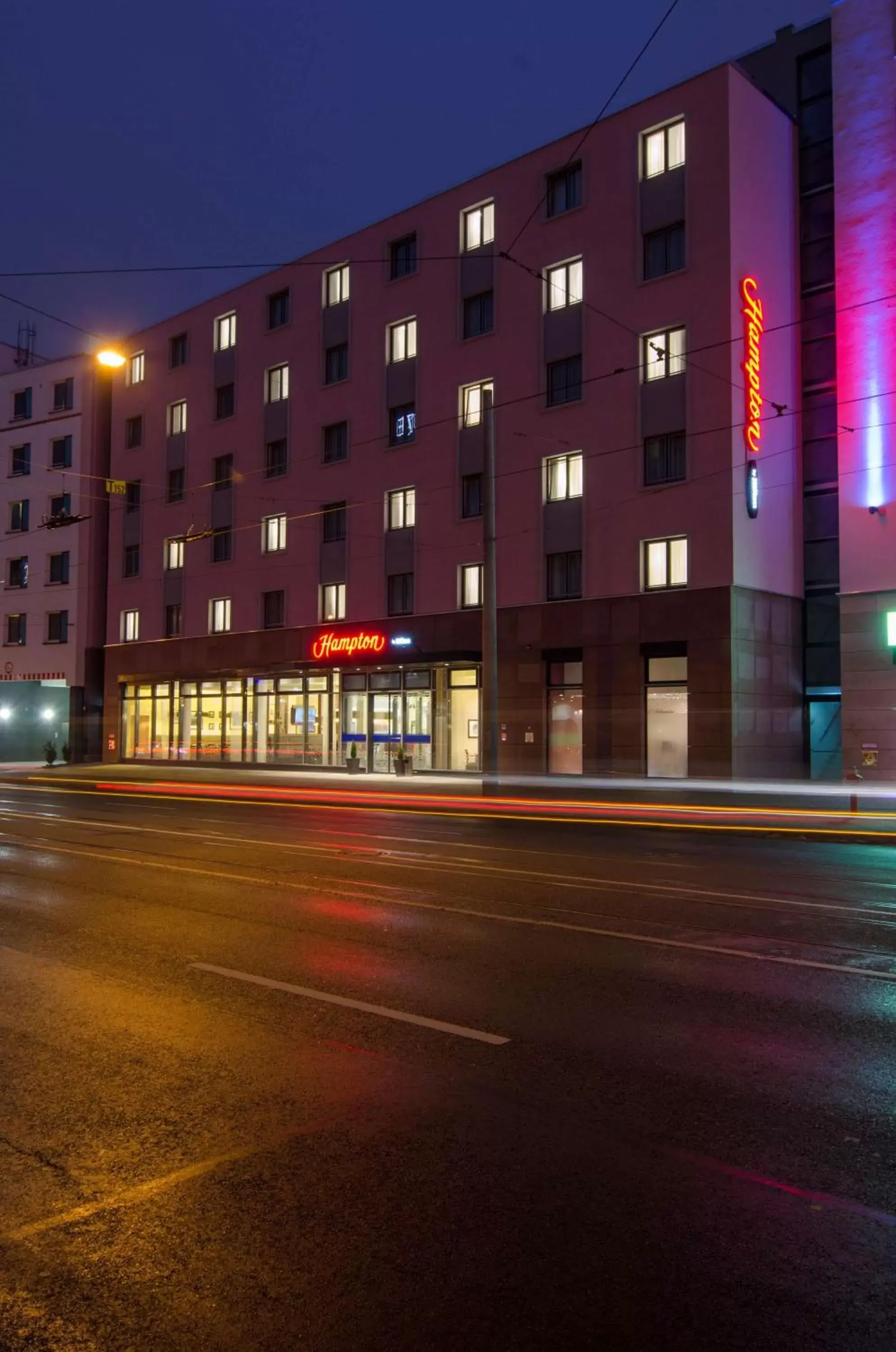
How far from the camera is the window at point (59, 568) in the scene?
4794cm

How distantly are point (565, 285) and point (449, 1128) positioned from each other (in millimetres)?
30159

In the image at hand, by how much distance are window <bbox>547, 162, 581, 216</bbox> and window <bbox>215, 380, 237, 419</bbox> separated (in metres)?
15.5

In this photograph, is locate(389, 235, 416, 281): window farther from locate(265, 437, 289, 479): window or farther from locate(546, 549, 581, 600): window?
locate(546, 549, 581, 600): window

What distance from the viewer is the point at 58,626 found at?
48.3m

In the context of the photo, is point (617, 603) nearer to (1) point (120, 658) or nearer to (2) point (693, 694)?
(2) point (693, 694)

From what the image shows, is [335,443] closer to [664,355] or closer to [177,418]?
[177,418]

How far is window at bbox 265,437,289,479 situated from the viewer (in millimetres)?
39438

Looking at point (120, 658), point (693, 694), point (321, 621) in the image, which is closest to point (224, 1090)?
point (693, 694)

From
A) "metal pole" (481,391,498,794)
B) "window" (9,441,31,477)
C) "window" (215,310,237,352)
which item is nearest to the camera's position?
"metal pole" (481,391,498,794)

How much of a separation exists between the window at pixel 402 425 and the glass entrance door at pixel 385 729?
8.55 meters

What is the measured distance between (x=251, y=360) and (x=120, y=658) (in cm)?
1439

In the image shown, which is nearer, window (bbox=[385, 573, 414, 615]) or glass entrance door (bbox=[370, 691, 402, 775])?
window (bbox=[385, 573, 414, 615])

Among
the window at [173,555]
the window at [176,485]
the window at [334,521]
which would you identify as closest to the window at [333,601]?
the window at [334,521]

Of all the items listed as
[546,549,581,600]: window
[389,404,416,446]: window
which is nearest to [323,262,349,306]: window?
[389,404,416,446]: window
